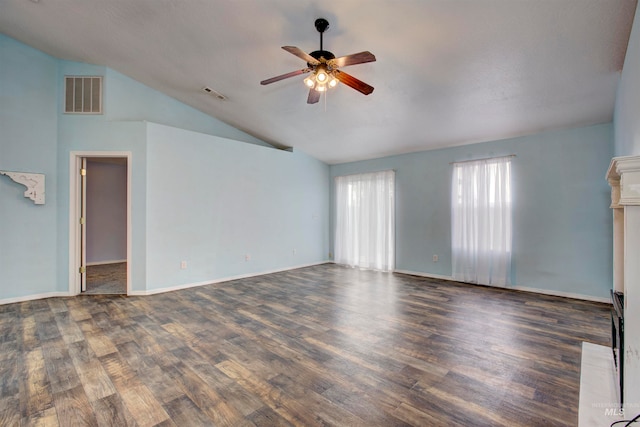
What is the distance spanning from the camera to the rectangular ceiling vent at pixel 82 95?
436cm

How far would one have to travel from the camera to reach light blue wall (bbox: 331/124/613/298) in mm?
3953

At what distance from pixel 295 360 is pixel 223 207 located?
11.6 feet

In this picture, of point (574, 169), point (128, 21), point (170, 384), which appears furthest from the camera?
point (574, 169)

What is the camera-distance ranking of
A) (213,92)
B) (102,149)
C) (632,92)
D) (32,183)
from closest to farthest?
(632,92)
(32,183)
(102,149)
(213,92)

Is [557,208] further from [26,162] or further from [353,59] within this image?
[26,162]

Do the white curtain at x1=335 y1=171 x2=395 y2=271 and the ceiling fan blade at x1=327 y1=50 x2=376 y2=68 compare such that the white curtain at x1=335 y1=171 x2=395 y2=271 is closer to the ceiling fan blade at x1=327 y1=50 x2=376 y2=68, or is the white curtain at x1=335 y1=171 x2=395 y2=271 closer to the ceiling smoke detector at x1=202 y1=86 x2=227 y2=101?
the ceiling smoke detector at x1=202 y1=86 x2=227 y2=101

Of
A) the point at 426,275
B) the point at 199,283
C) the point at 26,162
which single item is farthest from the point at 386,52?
the point at 26,162

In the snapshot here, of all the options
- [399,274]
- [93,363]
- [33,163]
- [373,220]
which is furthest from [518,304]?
[33,163]

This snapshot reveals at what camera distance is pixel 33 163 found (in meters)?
4.10

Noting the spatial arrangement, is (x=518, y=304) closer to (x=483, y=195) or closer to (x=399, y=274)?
(x=483, y=195)

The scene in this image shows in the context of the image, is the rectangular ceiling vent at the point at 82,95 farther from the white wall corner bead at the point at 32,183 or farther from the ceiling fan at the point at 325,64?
the ceiling fan at the point at 325,64

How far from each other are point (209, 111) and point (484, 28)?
466 cm

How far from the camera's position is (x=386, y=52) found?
3.15m
